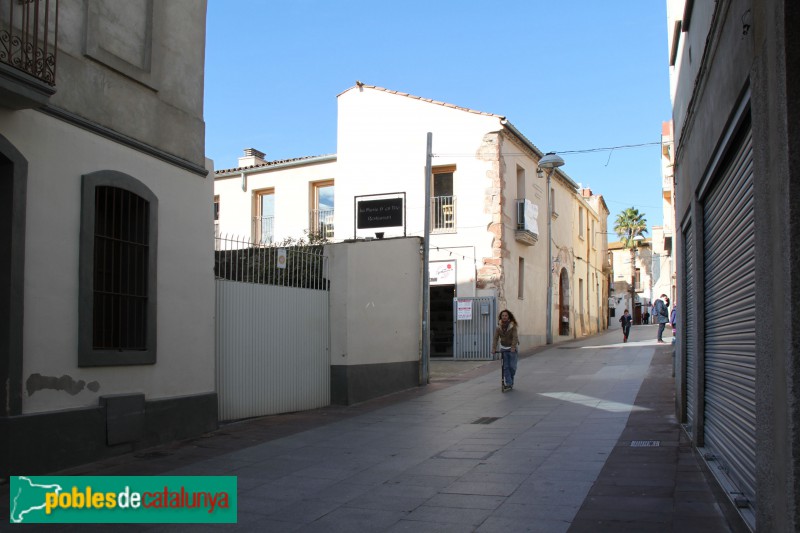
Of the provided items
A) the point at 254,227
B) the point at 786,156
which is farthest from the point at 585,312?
the point at 786,156

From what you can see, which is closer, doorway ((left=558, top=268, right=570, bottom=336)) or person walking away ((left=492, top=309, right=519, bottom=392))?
person walking away ((left=492, top=309, right=519, bottom=392))

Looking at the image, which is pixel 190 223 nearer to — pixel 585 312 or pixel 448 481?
pixel 448 481

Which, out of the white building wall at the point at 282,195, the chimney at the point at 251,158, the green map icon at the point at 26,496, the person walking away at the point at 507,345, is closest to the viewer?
the green map icon at the point at 26,496

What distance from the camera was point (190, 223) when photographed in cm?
1018

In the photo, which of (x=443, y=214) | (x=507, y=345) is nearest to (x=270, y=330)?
(x=507, y=345)

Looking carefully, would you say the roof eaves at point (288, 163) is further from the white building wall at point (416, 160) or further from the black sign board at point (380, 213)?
the black sign board at point (380, 213)

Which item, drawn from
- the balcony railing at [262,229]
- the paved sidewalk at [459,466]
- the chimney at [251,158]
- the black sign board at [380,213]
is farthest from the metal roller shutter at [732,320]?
the chimney at [251,158]

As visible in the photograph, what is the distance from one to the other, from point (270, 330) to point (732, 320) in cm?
759

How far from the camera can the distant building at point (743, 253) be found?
3.63 metres

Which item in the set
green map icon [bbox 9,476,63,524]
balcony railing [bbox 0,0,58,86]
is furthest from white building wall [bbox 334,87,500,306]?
green map icon [bbox 9,476,63,524]

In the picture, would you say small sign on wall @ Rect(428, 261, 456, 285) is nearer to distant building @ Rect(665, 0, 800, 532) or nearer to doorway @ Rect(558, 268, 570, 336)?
doorway @ Rect(558, 268, 570, 336)

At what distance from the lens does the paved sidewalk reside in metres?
5.76

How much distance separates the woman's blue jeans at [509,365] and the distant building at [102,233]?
6385mm

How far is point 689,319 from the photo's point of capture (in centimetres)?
920
